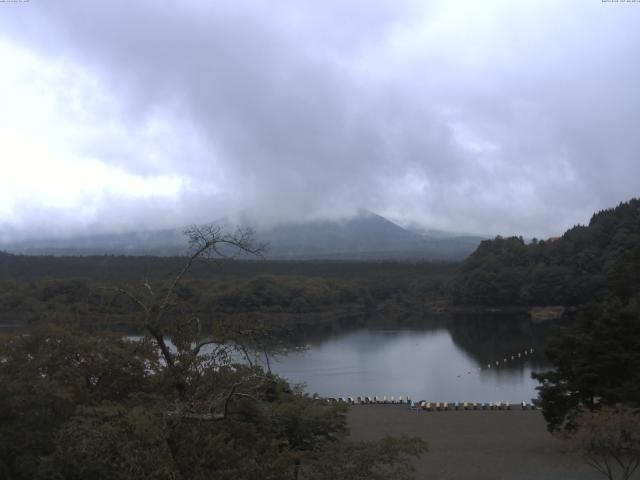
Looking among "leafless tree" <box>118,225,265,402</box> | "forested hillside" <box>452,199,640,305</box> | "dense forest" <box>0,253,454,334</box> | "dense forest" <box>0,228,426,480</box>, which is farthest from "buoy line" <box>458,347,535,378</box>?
"leafless tree" <box>118,225,265,402</box>

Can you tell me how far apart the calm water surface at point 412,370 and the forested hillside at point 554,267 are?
1660 cm

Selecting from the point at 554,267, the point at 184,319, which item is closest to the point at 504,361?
the point at 554,267

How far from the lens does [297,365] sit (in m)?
30.3

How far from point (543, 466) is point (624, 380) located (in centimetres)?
221

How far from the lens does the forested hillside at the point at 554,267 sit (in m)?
51.7

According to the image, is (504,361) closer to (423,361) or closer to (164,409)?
(423,361)

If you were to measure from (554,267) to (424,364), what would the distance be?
27243 millimetres

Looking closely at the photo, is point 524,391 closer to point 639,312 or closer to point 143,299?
point 639,312

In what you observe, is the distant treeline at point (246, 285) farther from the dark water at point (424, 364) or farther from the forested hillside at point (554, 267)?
the dark water at point (424, 364)

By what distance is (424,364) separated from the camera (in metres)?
30.3

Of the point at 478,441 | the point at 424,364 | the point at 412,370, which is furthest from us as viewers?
the point at 424,364

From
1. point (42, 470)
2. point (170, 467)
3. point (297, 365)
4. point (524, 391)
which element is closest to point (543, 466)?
point (42, 470)

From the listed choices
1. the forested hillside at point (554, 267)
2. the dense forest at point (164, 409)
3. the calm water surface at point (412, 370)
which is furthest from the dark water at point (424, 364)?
the forested hillside at point (554, 267)

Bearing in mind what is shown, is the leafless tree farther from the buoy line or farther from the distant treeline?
the distant treeline
